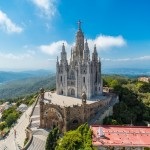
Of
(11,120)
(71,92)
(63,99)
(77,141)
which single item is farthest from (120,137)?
(11,120)

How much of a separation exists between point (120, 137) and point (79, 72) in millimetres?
23655

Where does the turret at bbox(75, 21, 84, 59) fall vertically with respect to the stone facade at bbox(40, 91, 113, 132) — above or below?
above

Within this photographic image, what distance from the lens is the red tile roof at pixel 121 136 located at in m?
32.3

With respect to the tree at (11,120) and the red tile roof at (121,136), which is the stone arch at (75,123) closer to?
the red tile roof at (121,136)

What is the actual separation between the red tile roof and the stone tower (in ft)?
60.0

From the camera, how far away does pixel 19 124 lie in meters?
55.5

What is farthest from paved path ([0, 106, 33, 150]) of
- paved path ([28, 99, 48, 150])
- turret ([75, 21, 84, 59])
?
turret ([75, 21, 84, 59])

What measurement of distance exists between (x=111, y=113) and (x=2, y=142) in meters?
19.8

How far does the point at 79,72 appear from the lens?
5581 cm

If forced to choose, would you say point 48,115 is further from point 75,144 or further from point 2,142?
point 75,144

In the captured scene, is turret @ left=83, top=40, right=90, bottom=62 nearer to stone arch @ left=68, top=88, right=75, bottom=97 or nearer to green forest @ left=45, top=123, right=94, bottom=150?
stone arch @ left=68, top=88, right=75, bottom=97

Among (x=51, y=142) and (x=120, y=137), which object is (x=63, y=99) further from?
(x=120, y=137)

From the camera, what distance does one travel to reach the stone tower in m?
55.2

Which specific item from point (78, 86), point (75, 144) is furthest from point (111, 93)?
point (75, 144)
